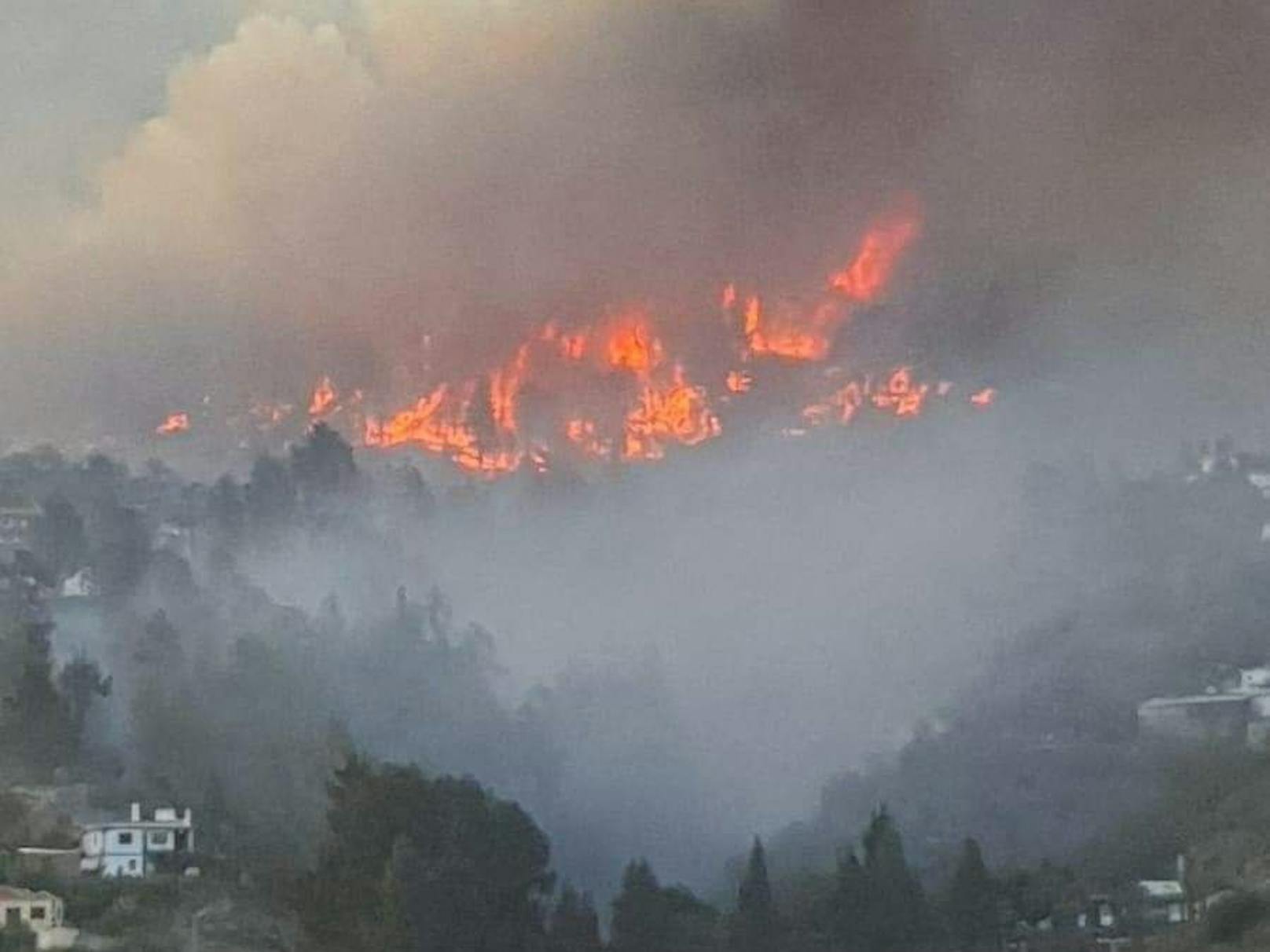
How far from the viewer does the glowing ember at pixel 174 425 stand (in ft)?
31.4

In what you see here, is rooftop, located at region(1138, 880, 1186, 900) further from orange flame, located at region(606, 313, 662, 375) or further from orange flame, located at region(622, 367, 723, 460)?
orange flame, located at region(606, 313, 662, 375)

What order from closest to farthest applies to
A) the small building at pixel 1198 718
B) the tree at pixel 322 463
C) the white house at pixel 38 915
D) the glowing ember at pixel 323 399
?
1. the white house at pixel 38 915
2. the small building at pixel 1198 718
3. the tree at pixel 322 463
4. the glowing ember at pixel 323 399

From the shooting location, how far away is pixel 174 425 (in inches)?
378

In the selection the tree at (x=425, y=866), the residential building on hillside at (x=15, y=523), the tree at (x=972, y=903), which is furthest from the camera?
the residential building on hillside at (x=15, y=523)

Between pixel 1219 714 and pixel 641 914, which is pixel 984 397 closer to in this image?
pixel 1219 714

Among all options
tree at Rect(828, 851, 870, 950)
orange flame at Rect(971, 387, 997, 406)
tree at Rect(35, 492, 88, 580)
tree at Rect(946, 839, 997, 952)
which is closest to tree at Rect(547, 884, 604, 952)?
tree at Rect(828, 851, 870, 950)

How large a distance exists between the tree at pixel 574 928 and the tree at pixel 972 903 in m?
1.57

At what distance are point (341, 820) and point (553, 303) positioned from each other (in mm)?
2774

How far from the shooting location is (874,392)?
986 centimetres

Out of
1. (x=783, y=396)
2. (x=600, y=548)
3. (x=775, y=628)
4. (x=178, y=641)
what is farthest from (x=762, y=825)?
(x=178, y=641)

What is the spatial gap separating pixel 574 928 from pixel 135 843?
6.43 ft

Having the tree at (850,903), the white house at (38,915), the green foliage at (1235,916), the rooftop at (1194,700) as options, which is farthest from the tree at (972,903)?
the white house at (38,915)

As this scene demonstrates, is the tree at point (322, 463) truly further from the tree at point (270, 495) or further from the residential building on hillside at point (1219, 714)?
the residential building on hillside at point (1219, 714)

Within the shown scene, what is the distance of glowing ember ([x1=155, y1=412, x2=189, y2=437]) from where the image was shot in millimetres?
9570
